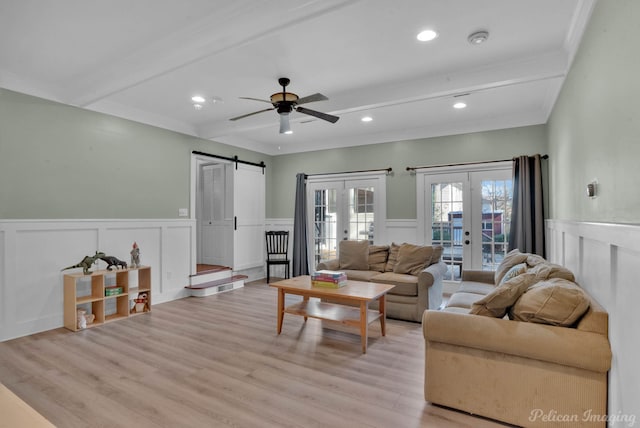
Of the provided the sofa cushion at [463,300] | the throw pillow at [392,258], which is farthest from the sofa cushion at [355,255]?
the sofa cushion at [463,300]

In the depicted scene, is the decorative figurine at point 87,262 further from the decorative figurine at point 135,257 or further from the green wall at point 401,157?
the green wall at point 401,157

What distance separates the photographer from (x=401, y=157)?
19.9 ft

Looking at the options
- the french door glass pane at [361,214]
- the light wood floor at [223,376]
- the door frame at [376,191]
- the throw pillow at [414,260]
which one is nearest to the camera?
the light wood floor at [223,376]

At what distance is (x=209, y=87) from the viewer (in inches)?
160

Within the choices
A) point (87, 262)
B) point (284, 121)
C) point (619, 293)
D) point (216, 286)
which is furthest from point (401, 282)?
point (87, 262)

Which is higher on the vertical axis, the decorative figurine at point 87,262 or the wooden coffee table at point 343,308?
the decorative figurine at point 87,262

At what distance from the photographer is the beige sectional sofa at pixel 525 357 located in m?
1.94

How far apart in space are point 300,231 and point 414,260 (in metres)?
2.79

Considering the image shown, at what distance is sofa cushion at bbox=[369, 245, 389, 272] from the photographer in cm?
518

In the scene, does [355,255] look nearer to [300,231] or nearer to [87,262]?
[300,231]

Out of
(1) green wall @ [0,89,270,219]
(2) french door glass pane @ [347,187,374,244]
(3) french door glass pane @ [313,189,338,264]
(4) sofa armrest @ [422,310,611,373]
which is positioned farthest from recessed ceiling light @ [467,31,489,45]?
(1) green wall @ [0,89,270,219]

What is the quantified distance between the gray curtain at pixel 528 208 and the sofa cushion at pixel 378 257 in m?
1.82

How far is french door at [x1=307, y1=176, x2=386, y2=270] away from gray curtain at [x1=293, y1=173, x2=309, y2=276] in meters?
0.14

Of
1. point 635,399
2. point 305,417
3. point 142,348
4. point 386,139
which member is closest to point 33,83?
point 142,348
